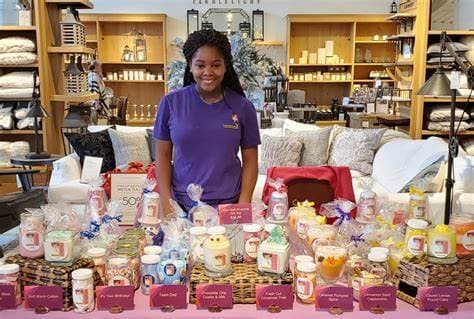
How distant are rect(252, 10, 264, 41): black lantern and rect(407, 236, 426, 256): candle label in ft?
23.8

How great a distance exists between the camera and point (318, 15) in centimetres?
817

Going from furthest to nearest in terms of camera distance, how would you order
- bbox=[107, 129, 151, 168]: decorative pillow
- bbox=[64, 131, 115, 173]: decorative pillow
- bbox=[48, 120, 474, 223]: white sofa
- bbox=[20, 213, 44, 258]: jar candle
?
bbox=[107, 129, 151, 168]: decorative pillow → bbox=[64, 131, 115, 173]: decorative pillow → bbox=[48, 120, 474, 223]: white sofa → bbox=[20, 213, 44, 258]: jar candle

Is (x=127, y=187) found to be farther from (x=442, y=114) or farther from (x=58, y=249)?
(x=442, y=114)

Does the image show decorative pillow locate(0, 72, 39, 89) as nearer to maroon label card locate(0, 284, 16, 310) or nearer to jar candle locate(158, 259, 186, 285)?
maroon label card locate(0, 284, 16, 310)

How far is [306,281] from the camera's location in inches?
51.8

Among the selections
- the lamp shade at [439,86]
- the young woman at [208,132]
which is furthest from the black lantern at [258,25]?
the young woman at [208,132]

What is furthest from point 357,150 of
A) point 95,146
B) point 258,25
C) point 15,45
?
point 258,25

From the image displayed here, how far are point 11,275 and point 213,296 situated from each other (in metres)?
0.51

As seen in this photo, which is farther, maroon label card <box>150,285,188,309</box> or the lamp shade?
the lamp shade

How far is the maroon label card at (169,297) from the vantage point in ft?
4.24

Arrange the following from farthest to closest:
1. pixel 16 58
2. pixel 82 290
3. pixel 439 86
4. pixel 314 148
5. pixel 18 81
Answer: pixel 18 81
pixel 16 58
pixel 314 148
pixel 439 86
pixel 82 290

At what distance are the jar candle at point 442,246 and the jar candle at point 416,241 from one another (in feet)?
0.17

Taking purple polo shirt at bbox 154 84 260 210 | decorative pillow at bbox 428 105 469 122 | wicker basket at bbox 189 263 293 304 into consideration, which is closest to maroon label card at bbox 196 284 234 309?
wicker basket at bbox 189 263 293 304

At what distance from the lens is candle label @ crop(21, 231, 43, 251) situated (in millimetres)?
1374
